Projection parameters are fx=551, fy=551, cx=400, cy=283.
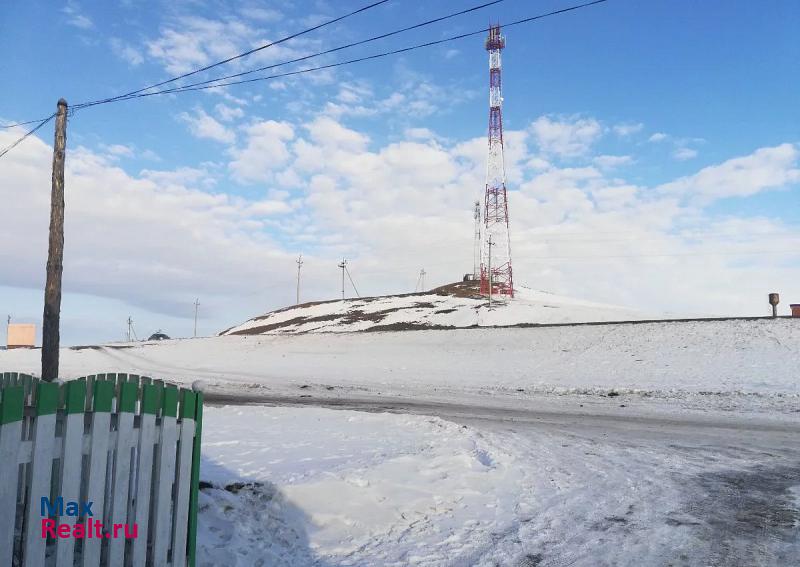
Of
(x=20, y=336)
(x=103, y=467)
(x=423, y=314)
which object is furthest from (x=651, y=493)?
(x=20, y=336)

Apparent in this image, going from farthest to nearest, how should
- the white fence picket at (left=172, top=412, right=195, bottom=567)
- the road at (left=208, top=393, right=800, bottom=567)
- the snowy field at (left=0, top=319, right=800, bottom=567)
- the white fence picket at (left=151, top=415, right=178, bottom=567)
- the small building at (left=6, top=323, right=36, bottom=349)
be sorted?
the small building at (left=6, top=323, right=36, bottom=349), the snowy field at (left=0, top=319, right=800, bottom=567), the road at (left=208, top=393, right=800, bottom=567), the white fence picket at (left=172, top=412, right=195, bottom=567), the white fence picket at (left=151, top=415, right=178, bottom=567)

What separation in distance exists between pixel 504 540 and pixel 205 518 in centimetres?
291

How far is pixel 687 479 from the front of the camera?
7777 millimetres

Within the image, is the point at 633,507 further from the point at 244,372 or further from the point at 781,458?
the point at 244,372

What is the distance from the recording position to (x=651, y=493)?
7.02 m

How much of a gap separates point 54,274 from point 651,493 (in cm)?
1357

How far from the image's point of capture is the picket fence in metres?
3.02

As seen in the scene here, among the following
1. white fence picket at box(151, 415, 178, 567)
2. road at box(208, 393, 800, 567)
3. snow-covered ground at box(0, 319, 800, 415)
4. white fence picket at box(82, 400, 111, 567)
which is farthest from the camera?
snow-covered ground at box(0, 319, 800, 415)

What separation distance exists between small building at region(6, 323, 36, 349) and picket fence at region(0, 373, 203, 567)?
5948 cm

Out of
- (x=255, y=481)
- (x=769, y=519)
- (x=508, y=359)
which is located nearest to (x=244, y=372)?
(x=508, y=359)

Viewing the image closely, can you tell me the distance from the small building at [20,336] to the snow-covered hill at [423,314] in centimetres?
A: 2208

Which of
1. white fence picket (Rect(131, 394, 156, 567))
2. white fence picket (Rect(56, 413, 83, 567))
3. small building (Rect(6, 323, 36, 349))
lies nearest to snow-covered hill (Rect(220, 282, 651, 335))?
small building (Rect(6, 323, 36, 349))

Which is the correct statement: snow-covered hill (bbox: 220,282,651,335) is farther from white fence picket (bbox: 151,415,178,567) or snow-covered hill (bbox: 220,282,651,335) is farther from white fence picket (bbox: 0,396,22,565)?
white fence picket (bbox: 0,396,22,565)

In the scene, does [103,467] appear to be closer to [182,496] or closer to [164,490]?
[164,490]
